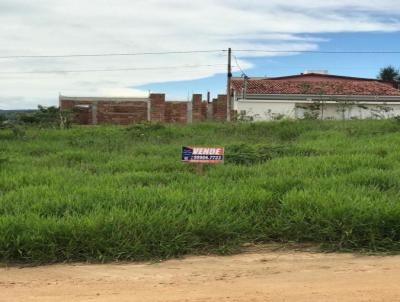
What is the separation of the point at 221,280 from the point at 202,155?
11.4ft

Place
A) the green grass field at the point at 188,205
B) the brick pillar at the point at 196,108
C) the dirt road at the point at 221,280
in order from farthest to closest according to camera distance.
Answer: the brick pillar at the point at 196,108, the green grass field at the point at 188,205, the dirt road at the point at 221,280

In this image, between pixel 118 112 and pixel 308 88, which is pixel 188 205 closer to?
pixel 118 112

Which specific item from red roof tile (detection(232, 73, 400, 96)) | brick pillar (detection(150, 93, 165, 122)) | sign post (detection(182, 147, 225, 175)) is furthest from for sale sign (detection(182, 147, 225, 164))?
red roof tile (detection(232, 73, 400, 96))

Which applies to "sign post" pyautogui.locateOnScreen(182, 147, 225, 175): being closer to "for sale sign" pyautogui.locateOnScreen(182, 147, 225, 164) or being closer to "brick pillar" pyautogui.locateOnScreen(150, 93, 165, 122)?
"for sale sign" pyautogui.locateOnScreen(182, 147, 225, 164)

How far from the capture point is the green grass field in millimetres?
5355

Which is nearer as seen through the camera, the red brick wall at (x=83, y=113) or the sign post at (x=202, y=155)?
the sign post at (x=202, y=155)

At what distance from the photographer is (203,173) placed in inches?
335

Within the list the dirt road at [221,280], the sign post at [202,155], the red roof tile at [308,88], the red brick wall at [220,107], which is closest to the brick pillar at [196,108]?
the red brick wall at [220,107]

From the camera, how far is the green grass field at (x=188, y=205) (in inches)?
211

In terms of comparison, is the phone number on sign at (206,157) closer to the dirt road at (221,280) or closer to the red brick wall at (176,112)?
the dirt road at (221,280)

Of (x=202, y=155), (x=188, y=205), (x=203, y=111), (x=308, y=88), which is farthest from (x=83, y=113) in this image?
(x=188, y=205)

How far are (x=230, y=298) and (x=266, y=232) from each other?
1912mm

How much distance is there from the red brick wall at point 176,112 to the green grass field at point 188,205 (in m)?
A: 25.3

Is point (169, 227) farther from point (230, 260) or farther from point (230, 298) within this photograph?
point (230, 298)
